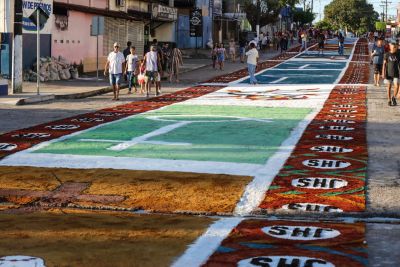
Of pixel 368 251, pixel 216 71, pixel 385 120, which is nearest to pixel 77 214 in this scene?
pixel 368 251

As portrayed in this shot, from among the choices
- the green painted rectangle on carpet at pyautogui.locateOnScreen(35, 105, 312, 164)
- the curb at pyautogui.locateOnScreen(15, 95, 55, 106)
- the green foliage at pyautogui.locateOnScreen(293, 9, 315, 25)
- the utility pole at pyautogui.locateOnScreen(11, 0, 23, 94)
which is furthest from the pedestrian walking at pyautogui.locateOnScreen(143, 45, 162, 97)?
the green foliage at pyautogui.locateOnScreen(293, 9, 315, 25)

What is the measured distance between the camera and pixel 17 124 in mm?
16938

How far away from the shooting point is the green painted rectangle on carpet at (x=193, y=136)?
12.6 metres

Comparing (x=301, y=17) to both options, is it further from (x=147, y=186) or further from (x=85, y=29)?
(x=147, y=186)

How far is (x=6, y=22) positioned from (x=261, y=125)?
15829 mm

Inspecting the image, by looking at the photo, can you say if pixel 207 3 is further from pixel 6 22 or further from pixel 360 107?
pixel 360 107

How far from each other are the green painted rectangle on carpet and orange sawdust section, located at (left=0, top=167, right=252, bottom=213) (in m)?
1.54

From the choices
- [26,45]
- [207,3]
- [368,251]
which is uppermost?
[207,3]

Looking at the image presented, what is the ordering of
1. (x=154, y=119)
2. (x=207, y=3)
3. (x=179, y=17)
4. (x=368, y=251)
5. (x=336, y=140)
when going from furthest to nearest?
(x=207, y=3) < (x=179, y=17) < (x=154, y=119) < (x=336, y=140) < (x=368, y=251)

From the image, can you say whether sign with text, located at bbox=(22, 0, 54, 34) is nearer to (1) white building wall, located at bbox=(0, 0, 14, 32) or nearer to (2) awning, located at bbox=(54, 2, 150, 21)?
(1) white building wall, located at bbox=(0, 0, 14, 32)

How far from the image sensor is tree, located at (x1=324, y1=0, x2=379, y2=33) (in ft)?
514

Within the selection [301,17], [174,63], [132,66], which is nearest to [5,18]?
[132,66]

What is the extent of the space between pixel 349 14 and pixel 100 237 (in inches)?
6087

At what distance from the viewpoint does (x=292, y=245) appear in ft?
23.7
